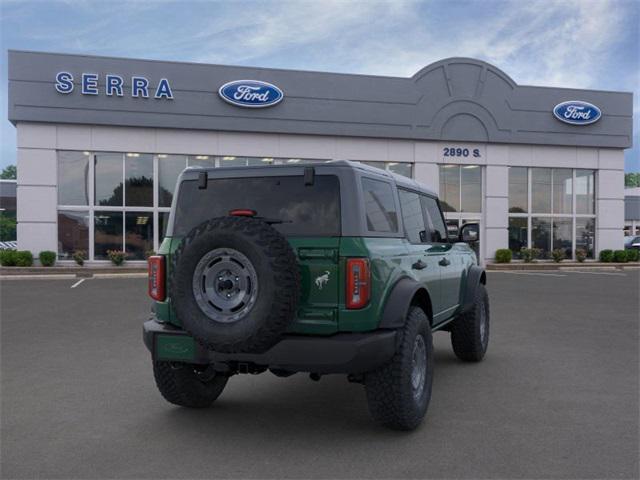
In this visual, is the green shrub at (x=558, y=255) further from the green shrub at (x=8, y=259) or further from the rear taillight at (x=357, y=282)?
the rear taillight at (x=357, y=282)

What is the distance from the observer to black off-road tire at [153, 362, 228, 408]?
4.96 meters

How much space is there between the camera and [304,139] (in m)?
25.4

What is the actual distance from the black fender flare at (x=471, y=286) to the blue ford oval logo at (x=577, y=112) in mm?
23205

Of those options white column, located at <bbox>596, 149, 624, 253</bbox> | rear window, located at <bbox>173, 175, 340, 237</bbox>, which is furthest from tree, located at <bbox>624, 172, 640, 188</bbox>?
rear window, located at <bbox>173, 175, 340, 237</bbox>

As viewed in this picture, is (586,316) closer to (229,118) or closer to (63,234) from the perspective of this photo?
(229,118)

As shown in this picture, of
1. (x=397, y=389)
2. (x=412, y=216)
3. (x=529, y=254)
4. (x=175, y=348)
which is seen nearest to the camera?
(x=397, y=389)

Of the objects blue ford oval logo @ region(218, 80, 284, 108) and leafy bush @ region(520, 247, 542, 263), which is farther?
leafy bush @ region(520, 247, 542, 263)

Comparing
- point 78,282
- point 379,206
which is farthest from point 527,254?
point 379,206

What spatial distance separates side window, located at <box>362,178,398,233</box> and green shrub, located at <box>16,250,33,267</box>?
20.4 metres

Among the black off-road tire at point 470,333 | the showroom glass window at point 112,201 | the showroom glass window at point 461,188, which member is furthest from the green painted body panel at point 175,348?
the showroom glass window at point 461,188

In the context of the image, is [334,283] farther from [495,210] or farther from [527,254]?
[527,254]

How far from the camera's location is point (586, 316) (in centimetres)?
1117

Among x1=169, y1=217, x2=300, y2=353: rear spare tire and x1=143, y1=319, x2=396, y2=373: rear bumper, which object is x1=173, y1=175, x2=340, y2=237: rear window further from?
x1=143, y1=319, x2=396, y2=373: rear bumper

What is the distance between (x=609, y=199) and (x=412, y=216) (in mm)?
26714
